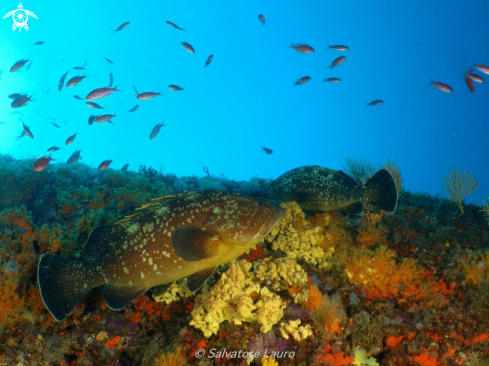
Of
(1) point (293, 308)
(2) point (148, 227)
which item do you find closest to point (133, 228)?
(2) point (148, 227)

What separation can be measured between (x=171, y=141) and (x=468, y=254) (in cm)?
18654

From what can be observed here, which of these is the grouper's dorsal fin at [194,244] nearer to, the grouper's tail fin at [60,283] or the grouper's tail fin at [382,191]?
the grouper's tail fin at [60,283]

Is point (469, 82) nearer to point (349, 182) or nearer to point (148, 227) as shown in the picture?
point (349, 182)

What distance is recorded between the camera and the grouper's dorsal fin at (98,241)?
144 inches

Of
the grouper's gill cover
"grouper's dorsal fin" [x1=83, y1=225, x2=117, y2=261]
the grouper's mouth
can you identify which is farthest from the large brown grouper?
"grouper's dorsal fin" [x1=83, y1=225, x2=117, y2=261]

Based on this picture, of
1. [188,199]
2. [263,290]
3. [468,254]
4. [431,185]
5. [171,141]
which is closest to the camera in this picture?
[263,290]

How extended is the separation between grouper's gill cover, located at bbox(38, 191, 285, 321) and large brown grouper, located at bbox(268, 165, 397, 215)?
2.33m

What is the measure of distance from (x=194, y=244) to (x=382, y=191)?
12.0 feet

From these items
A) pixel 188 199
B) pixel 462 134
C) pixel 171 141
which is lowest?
pixel 171 141

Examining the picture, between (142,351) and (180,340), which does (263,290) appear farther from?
(142,351)

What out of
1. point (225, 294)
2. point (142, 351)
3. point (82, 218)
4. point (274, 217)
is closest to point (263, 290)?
point (225, 294)

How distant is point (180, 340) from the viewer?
3.58 meters

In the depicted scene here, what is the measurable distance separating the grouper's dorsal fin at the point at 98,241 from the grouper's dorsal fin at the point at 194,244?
106 centimetres

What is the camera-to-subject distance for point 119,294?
3.55 m
